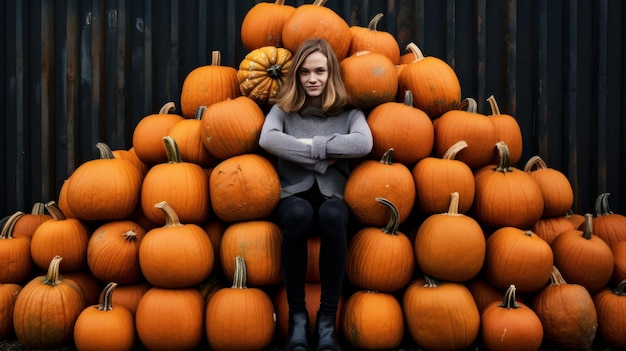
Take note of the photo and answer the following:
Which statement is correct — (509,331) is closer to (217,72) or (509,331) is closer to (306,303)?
(306,303)

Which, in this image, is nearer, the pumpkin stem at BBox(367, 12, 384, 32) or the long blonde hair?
the long blonde hair

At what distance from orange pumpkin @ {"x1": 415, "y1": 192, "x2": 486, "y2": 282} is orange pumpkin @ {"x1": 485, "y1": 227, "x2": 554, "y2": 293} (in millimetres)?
121

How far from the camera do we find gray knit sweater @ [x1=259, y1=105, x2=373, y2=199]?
3.63 metres

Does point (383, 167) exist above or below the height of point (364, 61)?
below

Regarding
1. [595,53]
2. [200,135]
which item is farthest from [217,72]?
[595,53]

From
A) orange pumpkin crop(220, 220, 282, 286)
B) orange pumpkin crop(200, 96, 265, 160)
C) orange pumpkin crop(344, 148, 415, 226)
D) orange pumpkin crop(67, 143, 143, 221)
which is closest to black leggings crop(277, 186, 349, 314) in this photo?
orange pumpkin crop(220, 220, 282, 286)

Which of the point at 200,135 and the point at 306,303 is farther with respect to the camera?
the point at 200,135

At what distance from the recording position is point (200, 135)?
3957mm

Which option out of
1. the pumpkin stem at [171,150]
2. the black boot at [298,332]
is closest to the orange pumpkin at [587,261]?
the black boot at [298,332]

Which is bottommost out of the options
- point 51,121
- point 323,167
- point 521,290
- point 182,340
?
point 182,340

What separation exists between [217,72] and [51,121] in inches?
66.9

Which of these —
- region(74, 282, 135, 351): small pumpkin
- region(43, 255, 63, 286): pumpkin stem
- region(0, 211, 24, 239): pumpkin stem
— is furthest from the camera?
region(0, 211, 24, 239): pumpkin stem

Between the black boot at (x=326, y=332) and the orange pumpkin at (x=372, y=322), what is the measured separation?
0.15m

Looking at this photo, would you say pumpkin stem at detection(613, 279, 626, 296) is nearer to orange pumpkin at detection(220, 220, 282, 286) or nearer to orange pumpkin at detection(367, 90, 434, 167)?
orange pumpkin at detection(367, 90, 434, 167)
